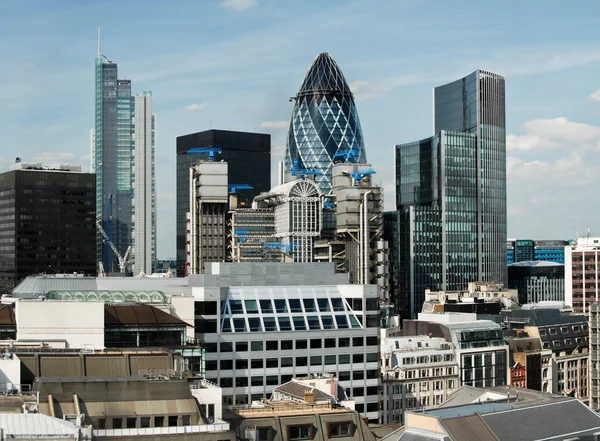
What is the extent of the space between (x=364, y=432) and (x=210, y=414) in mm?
13520

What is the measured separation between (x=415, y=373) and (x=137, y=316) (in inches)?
2215

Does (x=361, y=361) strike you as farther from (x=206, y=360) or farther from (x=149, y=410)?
(x=149, y=410)

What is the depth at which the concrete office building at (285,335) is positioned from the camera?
450 ft

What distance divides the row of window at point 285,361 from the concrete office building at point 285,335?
0.12m

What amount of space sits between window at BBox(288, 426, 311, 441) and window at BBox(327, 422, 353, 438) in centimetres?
196

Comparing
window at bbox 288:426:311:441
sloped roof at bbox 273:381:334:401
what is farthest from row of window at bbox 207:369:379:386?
window at bbox 288:426:311:441

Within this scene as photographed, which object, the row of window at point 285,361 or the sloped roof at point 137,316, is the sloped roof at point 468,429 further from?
the row of window at point 285,361

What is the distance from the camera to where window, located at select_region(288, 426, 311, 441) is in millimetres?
90600

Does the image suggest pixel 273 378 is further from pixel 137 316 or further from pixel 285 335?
pixel 137 316

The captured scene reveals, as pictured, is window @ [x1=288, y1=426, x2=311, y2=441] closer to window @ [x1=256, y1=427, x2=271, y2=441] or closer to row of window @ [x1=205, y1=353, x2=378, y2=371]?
window @ [x1=256, y1=427, x2=271, y2=441]

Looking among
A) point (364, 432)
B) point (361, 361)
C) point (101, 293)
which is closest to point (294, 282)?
point (361, 361)

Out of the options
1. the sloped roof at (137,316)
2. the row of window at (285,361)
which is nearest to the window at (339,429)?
the sloped roof at (137,316)

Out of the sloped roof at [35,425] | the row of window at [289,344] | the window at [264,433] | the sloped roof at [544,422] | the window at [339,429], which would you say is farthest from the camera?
the row of window at [289,344]

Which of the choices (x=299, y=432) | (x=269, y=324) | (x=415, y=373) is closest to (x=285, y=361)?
(x=269, y=324)
